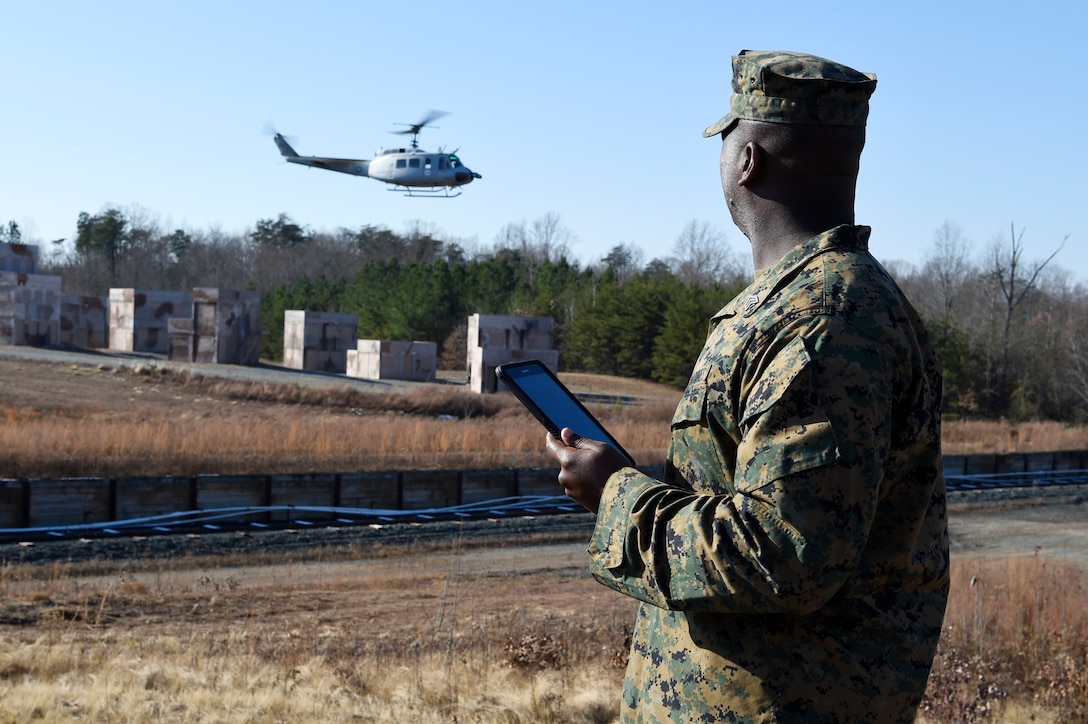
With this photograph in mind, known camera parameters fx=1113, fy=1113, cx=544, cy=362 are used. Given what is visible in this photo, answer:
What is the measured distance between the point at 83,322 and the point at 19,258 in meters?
5.75

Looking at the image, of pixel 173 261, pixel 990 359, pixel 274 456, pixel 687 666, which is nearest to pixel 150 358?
pixel 274 456

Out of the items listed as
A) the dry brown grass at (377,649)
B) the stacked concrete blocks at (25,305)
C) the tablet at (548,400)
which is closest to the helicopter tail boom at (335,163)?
the stacked concrete blocks at (25,305)

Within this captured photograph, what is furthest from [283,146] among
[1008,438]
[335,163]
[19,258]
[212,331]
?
[1008,438]

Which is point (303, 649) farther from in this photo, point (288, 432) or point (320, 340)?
point (320, 340)

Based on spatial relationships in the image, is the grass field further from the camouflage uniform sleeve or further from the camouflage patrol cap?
the camouflage patrol cap

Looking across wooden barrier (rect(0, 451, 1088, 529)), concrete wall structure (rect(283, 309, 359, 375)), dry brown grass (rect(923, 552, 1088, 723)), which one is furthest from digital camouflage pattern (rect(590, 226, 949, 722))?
concrete wall structure (rect(283, 309, 359, 375))

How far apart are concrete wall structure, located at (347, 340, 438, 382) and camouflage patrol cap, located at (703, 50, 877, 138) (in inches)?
1645

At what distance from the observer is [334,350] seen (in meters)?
47.0

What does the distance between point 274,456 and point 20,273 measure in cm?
2796

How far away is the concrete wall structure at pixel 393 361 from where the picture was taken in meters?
43.8

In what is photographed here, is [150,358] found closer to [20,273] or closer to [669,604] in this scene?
[20,273]

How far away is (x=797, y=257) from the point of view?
229cm

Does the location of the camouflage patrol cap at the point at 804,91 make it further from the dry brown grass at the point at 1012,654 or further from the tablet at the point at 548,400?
the dry brown grass at the point at 1012,654

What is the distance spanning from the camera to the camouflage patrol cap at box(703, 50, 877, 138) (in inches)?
88.1
